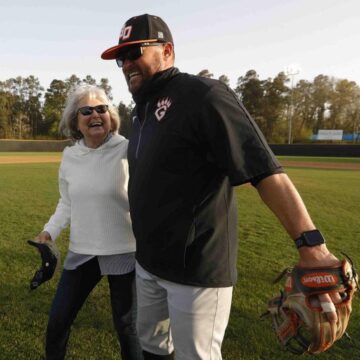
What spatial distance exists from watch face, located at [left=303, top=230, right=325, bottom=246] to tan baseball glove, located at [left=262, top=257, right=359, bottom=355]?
9 centimetres

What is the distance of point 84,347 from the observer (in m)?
2.75

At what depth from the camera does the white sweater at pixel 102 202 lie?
7.36ft

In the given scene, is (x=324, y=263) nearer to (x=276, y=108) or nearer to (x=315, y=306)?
(x=315, y=306)

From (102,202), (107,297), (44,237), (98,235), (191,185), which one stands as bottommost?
(107,297)

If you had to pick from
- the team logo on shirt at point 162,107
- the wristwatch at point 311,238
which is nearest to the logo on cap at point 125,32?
the team logo on shirt at point 162,107

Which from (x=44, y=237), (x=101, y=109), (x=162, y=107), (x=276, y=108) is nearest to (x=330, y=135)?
(x=276, y=108)

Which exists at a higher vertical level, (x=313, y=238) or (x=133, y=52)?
(x=133, y=52)

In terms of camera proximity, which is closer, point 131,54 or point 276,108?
point 131,54

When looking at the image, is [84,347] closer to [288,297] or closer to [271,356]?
[271,356]

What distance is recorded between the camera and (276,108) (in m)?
62.2

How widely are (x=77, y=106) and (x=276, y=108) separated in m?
63.6

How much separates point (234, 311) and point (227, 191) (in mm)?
2229

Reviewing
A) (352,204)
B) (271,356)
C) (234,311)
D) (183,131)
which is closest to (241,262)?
(234,311)

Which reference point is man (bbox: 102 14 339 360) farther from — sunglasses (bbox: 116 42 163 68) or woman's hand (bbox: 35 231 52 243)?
woman's hand (bbox: 35 231 52 243)
